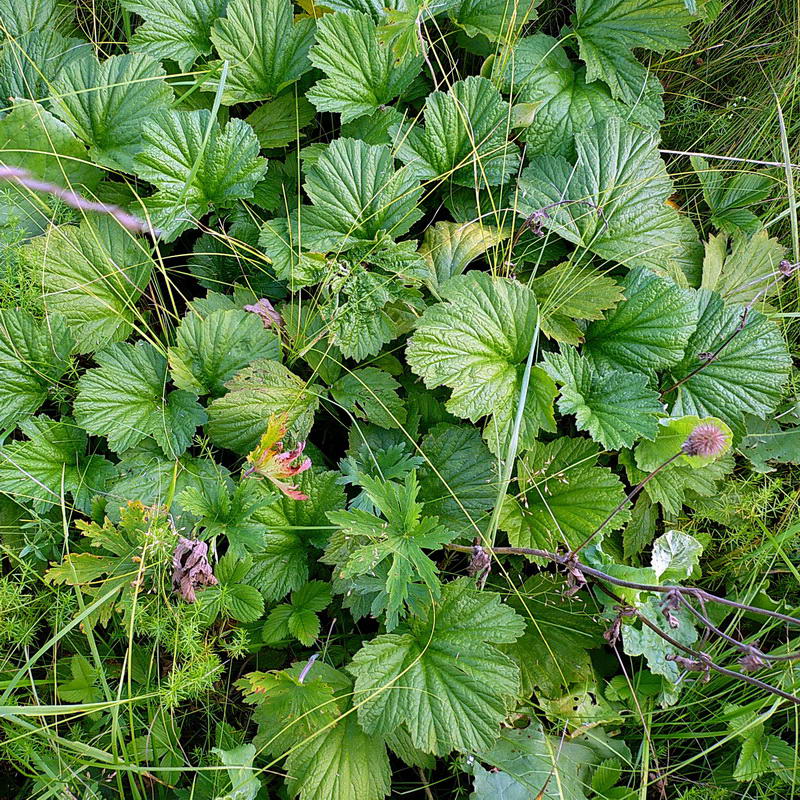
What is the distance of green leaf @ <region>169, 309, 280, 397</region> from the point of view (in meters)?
1.79

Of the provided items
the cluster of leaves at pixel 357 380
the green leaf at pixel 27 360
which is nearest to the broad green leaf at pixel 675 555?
the cluster of leaves at pixel 357 380

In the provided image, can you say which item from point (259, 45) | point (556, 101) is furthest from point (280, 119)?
point (556, 101)

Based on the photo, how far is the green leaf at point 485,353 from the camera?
66.3 inches

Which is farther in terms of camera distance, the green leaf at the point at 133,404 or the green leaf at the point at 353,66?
the green leaf at the point at 353,66

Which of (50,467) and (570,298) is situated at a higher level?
(570,298)

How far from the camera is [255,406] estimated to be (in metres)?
1.74

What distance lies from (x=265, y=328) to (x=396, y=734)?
1.06 meters

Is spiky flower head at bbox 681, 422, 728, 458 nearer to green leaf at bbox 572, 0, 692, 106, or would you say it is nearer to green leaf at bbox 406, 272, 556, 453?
green leaf at bbox 406, 272, 556, 453

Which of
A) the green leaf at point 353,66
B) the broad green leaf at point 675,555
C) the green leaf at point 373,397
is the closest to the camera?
the broad green leaf at point 675,555

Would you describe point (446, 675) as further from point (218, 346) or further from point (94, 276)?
point (94, 276)

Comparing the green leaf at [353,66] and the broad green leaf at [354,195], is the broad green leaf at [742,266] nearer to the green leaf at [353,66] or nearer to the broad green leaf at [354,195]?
the broad green leaf at [354,195]

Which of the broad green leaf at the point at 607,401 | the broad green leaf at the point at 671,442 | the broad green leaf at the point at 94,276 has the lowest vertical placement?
the broad green leaf at the point at 671,442

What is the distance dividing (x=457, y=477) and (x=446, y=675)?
1.55 feet

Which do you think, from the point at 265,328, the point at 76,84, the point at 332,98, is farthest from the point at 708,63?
the point at 76,84
